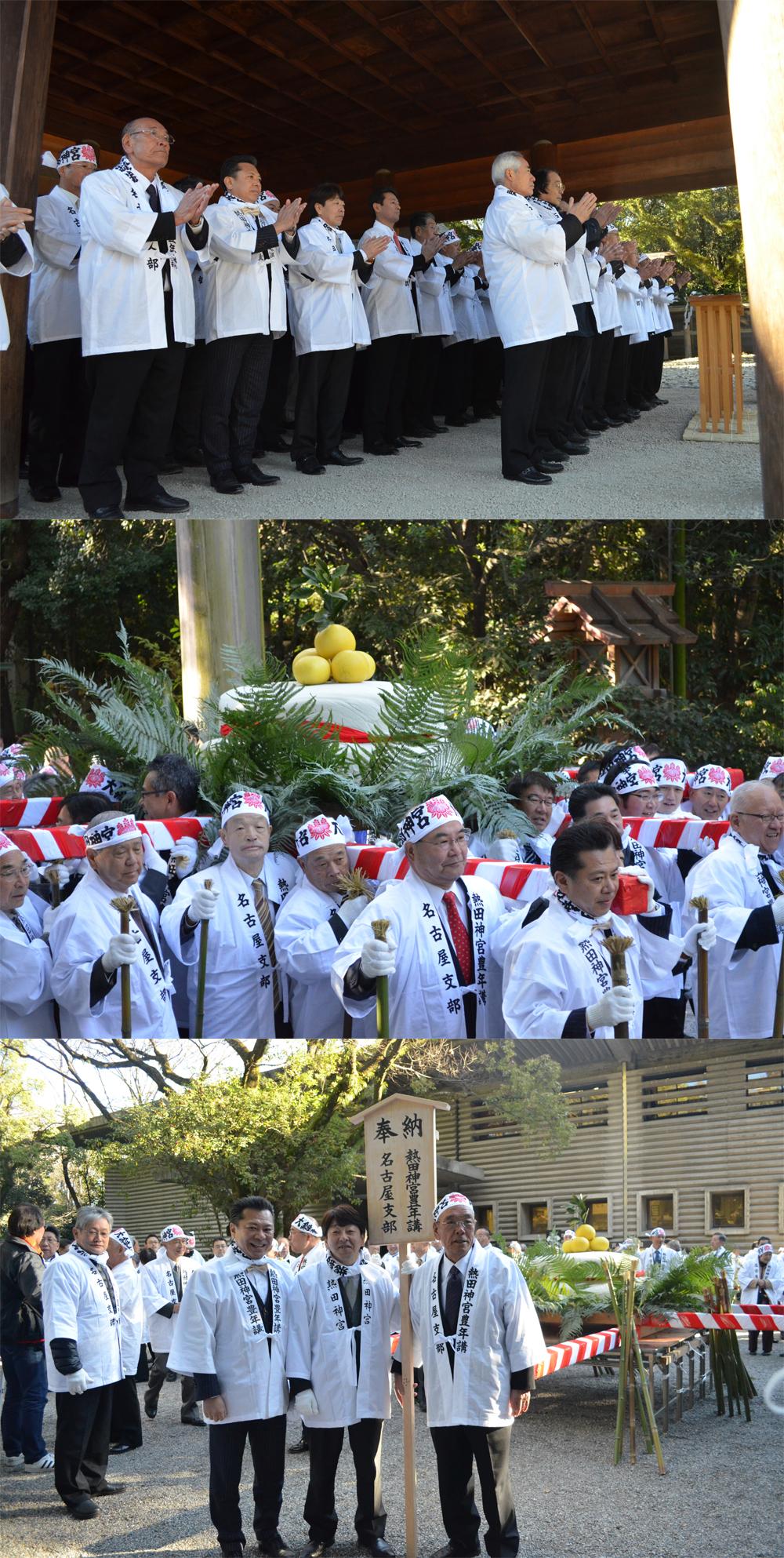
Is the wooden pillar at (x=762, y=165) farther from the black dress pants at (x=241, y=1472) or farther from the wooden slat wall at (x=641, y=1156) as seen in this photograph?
the black dress pants at (x=241, y=1472)

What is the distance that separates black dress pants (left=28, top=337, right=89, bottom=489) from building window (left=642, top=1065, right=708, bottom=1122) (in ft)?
16.3

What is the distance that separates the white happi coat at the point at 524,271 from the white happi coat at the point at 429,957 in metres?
4.31

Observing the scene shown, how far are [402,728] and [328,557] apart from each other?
3.89 meters

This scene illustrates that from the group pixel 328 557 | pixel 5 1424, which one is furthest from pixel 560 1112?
pixel 328 557

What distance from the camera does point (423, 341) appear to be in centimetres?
925

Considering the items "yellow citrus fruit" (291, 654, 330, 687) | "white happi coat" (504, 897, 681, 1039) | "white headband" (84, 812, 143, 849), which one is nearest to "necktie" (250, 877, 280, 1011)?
"white headband" (84, 812, 143, 849)

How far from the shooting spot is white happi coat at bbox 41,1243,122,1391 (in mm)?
3762

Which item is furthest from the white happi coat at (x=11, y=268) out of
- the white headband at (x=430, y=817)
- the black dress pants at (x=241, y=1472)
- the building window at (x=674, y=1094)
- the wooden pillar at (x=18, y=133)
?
the black dress pants at (x=241, y=1472)

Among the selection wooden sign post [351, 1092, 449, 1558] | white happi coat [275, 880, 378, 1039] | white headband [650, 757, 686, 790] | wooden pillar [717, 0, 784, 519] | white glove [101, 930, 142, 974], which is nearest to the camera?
wooden sign post [351, 1092, 449, 1558]

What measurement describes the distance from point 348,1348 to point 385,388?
6522 mm

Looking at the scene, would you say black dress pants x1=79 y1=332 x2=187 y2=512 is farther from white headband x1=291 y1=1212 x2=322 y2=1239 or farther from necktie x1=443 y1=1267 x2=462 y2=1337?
necktie x1=443 y1=1267 x2=462 y2=1337

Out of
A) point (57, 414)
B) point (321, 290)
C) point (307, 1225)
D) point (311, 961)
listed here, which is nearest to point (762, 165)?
point (321, 290)

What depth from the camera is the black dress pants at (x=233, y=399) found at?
7.08 meters

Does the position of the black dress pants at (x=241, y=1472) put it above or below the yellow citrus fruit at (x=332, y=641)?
below
